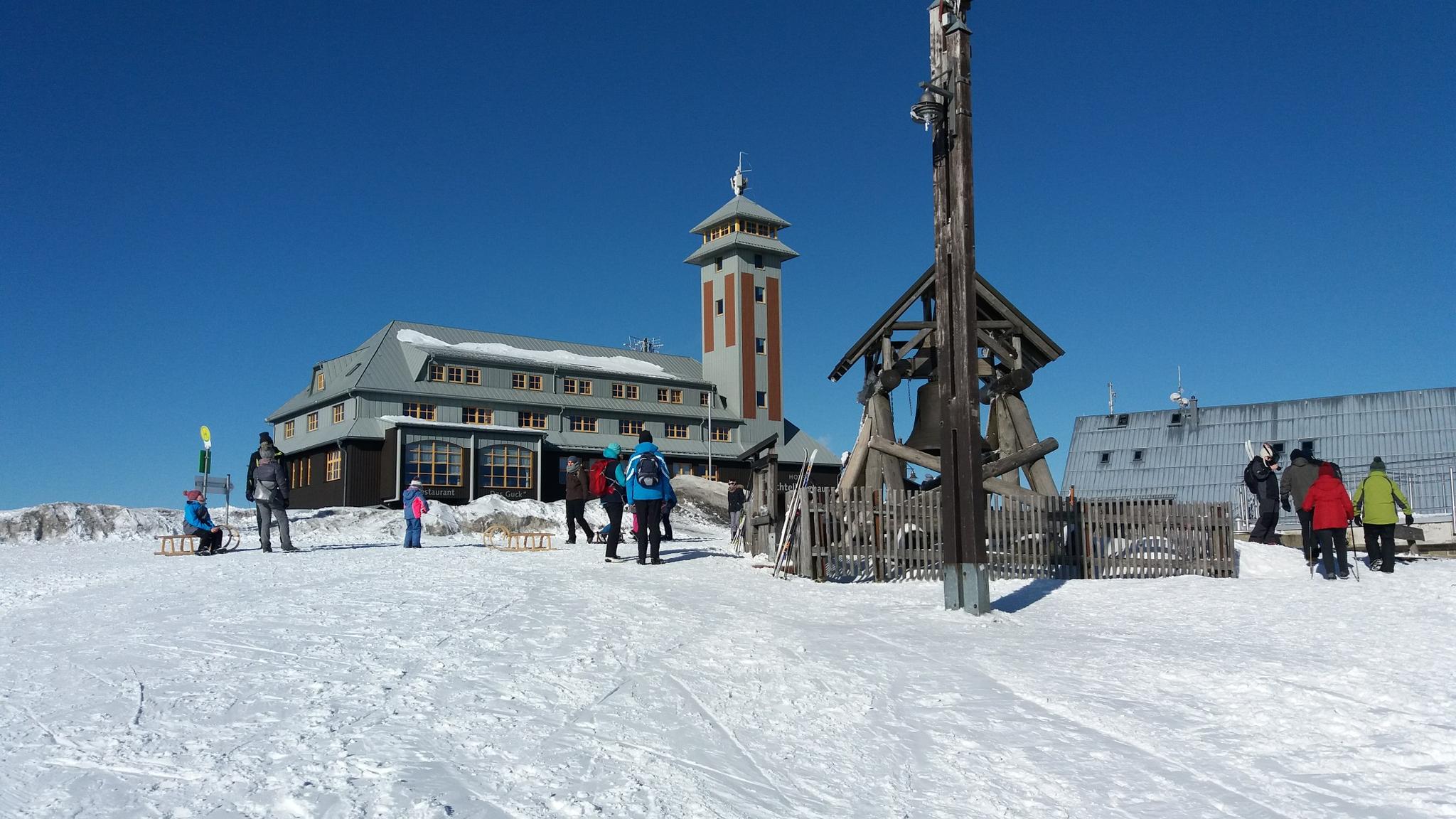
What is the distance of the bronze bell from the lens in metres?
17.9

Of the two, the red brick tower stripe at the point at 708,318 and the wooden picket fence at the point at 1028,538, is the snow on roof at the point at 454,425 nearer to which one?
the red brick tower stripe at the point at 708,318

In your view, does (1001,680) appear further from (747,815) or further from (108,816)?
(108,816)

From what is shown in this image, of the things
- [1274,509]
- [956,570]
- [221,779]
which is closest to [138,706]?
[221,779]

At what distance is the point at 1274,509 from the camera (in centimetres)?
1650

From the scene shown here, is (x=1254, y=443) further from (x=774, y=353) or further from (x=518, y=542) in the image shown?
(x=518, y=542)

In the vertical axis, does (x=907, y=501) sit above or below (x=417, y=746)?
above

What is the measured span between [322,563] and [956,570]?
836 centimetres

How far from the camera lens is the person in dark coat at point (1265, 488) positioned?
16453 millimetres

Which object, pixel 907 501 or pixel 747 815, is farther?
pixel 907 501

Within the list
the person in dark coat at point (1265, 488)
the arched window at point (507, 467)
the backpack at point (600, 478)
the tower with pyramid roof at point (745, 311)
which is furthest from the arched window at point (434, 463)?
the person in dark coat at point (1265, 488)

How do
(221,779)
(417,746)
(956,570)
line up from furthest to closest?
(956,570) → (417,746) → (221,779)

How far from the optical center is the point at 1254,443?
124 feet

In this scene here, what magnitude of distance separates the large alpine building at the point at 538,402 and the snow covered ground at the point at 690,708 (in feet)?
97.9

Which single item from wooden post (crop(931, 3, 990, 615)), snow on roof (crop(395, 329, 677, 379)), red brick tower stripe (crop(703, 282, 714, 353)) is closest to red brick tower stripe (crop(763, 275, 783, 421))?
red brick tower stripe (crop(703, 282, 714, 353))
